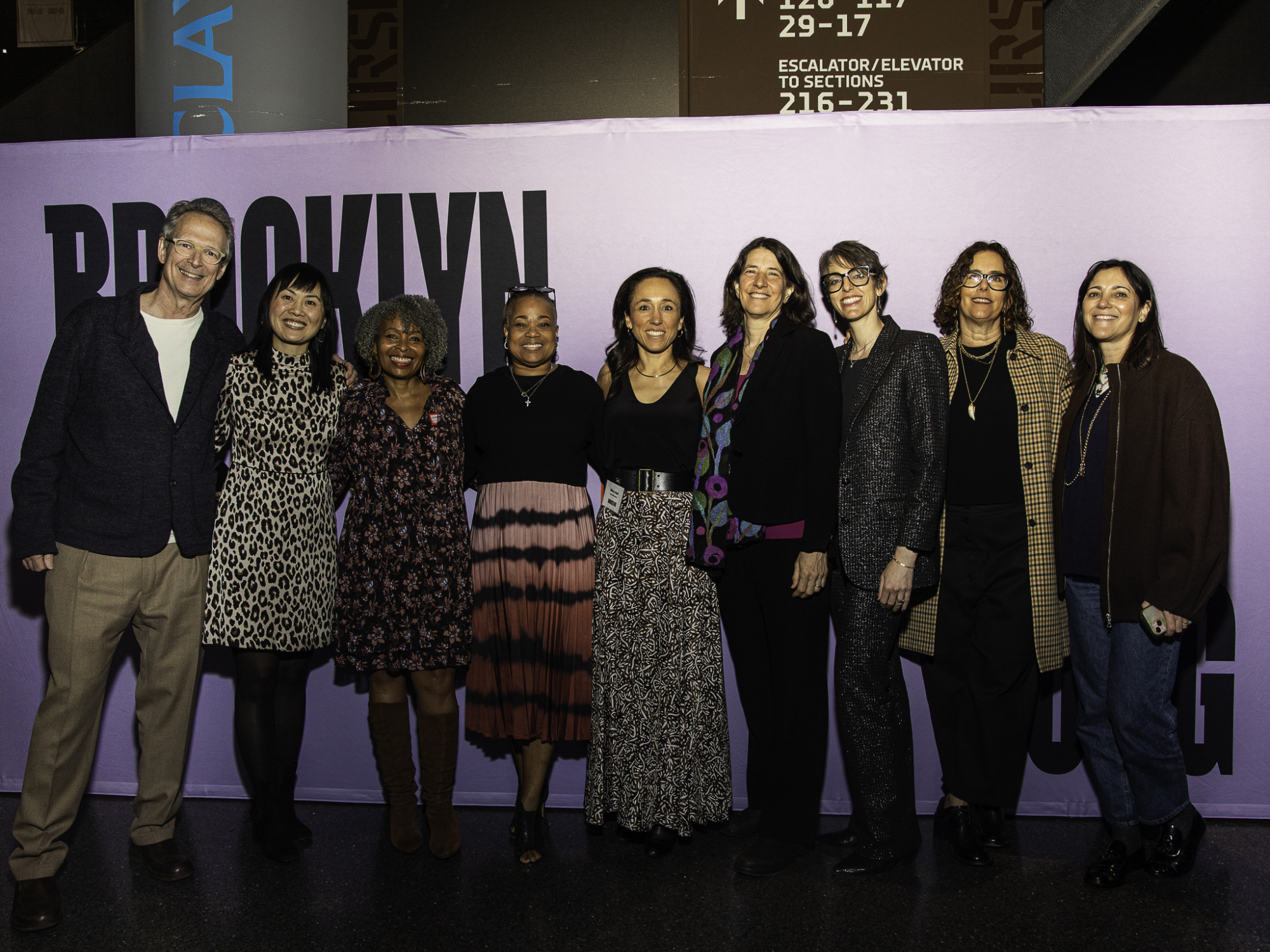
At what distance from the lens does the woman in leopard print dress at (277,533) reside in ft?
9.20

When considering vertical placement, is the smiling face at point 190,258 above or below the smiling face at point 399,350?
above

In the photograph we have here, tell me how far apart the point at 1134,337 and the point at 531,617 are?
223 cm

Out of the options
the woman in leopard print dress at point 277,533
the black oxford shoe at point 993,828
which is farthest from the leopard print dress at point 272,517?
the black oxford shoe at point 993,828

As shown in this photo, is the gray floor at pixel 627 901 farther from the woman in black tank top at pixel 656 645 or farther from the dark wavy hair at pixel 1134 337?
the dark wavy hair at pixel 1134 337

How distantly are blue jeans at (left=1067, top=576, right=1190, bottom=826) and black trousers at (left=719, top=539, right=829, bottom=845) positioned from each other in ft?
2.89

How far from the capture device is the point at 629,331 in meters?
3.12

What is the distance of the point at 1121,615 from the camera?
2627mm

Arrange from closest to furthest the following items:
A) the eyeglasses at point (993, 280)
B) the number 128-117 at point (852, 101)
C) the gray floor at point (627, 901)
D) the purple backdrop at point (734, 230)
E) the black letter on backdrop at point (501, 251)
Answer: the gray floor at point (627, 901)
the eyeglasses at point (993, 280)
the purple backdrop at point (734, 230)
the black letter on backdrop at point (501, 251)
the number 128-117 at point (852, 101)

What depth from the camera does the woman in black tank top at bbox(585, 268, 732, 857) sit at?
2791 millimetres

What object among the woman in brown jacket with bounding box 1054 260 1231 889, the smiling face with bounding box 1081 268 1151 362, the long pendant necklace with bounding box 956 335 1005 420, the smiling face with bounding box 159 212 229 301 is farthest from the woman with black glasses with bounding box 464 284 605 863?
the smiling face with bounding box 1081 268 1151 362

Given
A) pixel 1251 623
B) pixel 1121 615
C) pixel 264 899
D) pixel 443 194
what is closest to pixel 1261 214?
pixel 1251 623

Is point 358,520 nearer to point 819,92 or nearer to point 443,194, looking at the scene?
point 443,194

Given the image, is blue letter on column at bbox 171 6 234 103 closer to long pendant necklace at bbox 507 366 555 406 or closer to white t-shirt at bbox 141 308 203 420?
white t-shirt at bbox 141 308 203 420

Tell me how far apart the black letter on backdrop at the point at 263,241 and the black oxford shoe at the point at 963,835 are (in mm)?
3274
